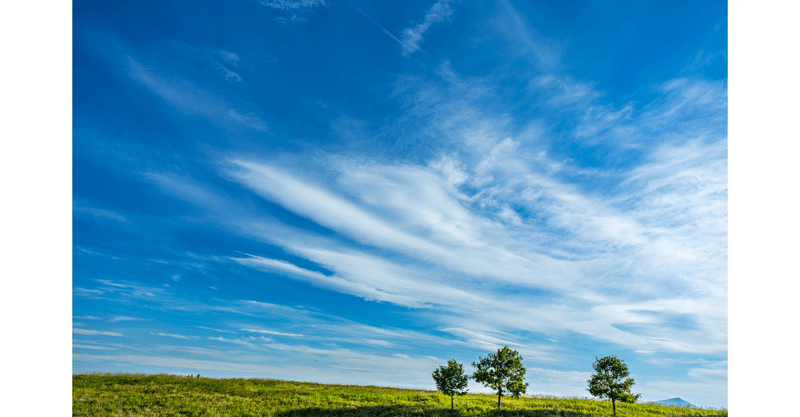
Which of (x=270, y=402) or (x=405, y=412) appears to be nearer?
(x=405, y=412)

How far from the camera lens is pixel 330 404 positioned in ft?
152

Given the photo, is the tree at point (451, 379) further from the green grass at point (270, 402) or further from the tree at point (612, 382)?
the tree at point (612, 382)

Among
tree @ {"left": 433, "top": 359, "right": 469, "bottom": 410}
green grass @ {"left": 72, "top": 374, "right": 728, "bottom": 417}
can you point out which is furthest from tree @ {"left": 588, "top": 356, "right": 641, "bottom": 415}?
tree @ {"left": 433, "top": 359, "right": 469, "bottom": 410}

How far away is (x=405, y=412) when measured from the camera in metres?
42.4

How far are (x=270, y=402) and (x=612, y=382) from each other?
4033cm

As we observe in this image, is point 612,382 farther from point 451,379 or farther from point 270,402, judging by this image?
point 270,402

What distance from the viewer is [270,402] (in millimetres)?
45219

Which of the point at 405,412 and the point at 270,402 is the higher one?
the point at 405,412

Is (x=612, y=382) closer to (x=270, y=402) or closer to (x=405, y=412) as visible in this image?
(x=405, y=412)

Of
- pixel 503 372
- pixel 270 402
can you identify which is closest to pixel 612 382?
pixel 503 372

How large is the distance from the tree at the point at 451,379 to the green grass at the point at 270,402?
1.72 m

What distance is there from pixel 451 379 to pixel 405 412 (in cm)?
840
